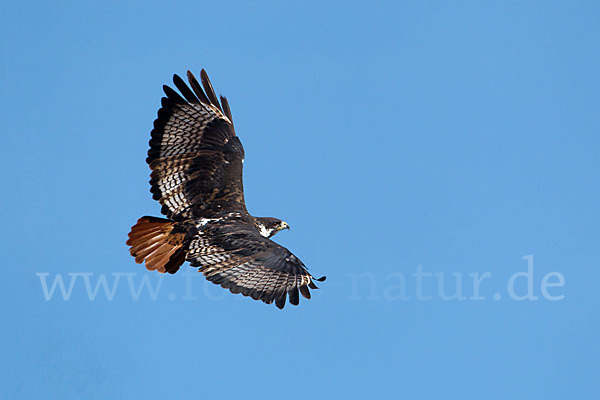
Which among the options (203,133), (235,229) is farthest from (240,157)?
(235,229)

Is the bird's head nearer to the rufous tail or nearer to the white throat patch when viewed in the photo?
the white throat patch

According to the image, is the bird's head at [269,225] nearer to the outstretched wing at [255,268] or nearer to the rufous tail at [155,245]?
the outstretched wing at [255,268]

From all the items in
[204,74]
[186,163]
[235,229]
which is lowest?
[235,229]

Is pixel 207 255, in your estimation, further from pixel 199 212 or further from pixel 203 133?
pixel 203 133

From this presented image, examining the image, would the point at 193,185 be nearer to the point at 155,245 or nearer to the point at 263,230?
the point at 155,245

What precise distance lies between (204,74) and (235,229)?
3026 mm

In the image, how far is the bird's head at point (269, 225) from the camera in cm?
1619

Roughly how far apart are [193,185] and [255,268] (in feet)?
7.34

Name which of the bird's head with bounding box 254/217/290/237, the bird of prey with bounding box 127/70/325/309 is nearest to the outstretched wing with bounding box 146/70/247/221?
the bird of prey with bounding box 127/70/325/309

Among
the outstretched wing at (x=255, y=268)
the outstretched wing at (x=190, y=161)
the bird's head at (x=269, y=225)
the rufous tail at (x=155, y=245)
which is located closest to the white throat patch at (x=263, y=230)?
the bird's head at (x=269, y=225)

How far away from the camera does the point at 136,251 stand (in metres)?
15.8

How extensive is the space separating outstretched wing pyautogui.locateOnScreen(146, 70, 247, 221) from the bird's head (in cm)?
37

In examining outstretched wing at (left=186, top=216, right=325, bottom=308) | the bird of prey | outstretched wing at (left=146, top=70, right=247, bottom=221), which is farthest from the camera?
outstretched wing at (left=146, top=70, right=247, bottom=221)

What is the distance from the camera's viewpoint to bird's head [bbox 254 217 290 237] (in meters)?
16.2
